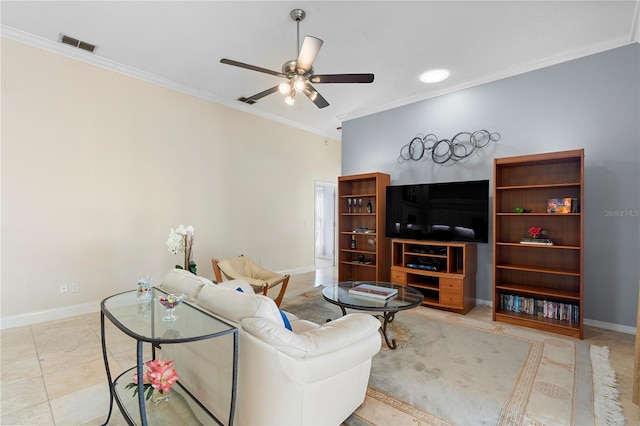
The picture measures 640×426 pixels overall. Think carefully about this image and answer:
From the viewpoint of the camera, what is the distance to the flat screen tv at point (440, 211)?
13.0 ft

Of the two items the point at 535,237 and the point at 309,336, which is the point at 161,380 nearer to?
the point at 309,336

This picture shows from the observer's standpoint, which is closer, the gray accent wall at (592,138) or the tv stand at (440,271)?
the gray accent wall at (592,138)

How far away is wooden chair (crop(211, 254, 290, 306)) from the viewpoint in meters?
3.79

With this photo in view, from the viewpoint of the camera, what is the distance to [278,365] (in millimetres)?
1479

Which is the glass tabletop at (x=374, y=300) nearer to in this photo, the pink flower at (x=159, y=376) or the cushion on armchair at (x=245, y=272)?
the cushion on armchair at (x=245, y=272)

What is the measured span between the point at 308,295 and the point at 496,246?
2720mm

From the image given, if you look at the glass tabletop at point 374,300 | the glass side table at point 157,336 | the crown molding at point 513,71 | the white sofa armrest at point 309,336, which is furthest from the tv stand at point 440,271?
the glass side table at point 157,336

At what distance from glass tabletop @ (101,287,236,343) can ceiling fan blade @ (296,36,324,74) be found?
2.18m

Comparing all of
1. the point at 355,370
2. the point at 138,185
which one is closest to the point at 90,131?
the point at 138,185

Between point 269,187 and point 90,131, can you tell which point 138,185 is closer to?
point 90,131

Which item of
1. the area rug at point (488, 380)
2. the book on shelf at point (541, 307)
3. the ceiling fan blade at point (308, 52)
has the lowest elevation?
the area rug at point (488, 380)

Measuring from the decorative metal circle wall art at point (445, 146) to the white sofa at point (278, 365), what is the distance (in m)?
3.50

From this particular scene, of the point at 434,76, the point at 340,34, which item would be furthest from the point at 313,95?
the point at 434,76

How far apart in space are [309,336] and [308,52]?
90.1 inches
